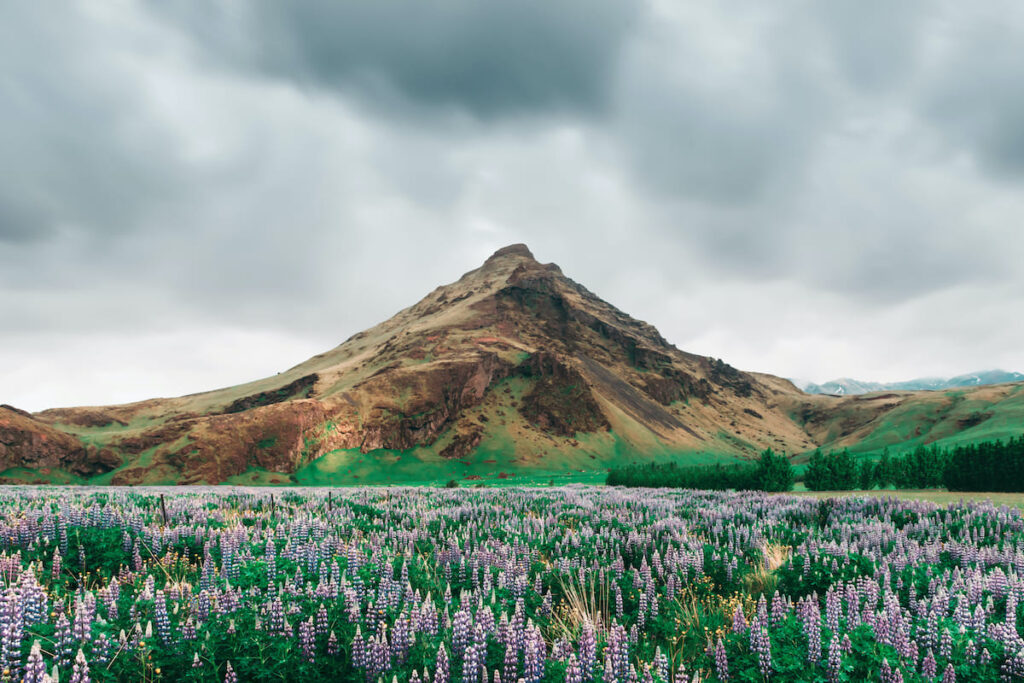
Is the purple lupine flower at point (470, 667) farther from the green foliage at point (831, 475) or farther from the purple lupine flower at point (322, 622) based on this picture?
the green foliage at point (831, 475)

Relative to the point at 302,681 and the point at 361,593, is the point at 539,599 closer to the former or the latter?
the point at 361,593

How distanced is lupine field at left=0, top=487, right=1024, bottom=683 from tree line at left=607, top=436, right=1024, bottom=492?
34.5m

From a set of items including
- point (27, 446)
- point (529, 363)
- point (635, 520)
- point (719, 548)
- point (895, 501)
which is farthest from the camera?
point (529, 363)

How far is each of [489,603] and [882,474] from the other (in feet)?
240

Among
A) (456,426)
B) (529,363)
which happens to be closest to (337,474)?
(456,426)

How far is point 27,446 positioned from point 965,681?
144 m

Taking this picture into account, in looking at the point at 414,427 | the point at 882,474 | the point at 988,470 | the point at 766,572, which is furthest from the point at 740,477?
the point at 414,427

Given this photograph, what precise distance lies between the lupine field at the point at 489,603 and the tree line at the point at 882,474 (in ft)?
113

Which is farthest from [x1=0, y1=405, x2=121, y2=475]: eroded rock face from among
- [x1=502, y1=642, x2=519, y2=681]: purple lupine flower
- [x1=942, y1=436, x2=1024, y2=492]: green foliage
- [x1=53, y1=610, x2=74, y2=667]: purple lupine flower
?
[x1=942, y1=436, x2=1024, y2=492]: green foliage

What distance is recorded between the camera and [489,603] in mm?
7617

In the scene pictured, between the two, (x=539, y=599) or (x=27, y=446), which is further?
(x=27, y=446)

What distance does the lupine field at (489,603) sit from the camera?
5.34 metres

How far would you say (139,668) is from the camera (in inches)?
209

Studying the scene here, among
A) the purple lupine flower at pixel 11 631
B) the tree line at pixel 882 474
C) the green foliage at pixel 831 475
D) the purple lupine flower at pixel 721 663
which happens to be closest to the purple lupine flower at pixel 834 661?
the purple lupine flower at pixel 721 663
